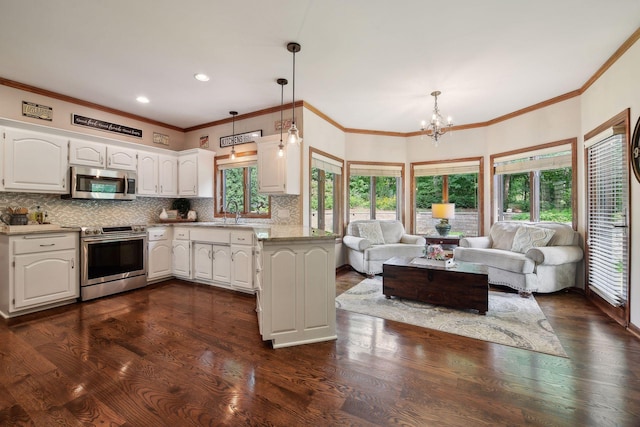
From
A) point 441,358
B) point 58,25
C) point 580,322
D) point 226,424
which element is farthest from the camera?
point 580,322

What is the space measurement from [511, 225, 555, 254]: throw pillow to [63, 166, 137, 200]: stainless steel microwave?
570 cm

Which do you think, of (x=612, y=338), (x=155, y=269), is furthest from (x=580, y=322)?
(x=155, y=269)

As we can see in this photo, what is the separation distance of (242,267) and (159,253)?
1487 mm

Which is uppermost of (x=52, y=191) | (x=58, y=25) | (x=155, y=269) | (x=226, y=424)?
(x=58, y=25)

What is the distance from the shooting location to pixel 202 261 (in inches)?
162

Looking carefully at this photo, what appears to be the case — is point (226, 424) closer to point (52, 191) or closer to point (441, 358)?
point (441, 358)

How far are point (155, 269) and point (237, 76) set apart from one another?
9.82 ft

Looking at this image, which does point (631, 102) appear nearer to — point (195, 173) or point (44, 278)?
point (195, 173)

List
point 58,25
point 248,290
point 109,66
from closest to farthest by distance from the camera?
point 58,25 < point 109,66 < point 248,290

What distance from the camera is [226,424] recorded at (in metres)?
1.47

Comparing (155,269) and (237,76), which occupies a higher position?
(237,76)

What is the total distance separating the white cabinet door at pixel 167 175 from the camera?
453 centimetres

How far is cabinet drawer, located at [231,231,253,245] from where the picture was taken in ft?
11.9

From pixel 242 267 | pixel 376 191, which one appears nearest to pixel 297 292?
pixel 242 267
